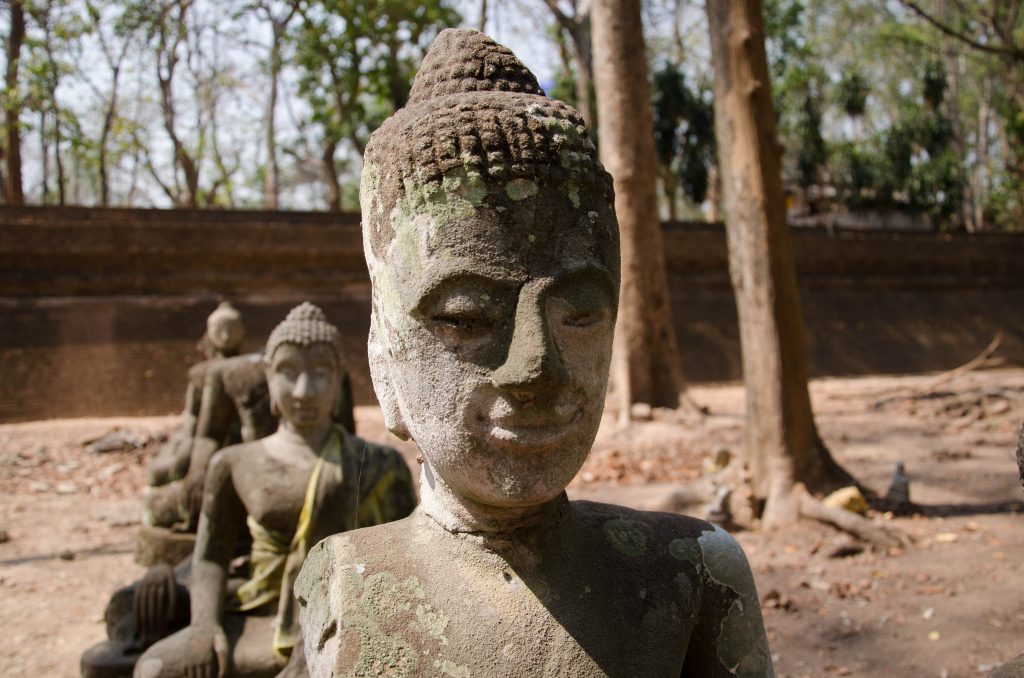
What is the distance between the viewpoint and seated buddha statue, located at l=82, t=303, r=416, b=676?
2.73 m

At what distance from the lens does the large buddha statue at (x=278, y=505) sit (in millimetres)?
2729

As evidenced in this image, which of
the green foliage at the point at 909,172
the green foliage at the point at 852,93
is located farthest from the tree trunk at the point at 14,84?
the green foliage at the point at 909,172

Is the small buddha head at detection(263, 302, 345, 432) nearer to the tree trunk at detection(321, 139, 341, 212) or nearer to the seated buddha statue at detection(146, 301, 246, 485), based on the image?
the seated buddha statue at detection(146, 301, 246, 485)

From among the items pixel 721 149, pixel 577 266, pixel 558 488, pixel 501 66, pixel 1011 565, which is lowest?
pixel 1011 565

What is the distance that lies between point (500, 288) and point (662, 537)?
0.53 meters

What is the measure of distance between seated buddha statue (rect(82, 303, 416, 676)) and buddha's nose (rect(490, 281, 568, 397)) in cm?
157

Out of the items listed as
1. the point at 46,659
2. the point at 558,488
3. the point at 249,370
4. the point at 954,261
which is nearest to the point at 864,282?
the point at 954,261

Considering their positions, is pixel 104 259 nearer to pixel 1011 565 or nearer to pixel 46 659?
pixel 46 659

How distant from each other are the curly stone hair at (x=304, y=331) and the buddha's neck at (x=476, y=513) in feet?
5.52

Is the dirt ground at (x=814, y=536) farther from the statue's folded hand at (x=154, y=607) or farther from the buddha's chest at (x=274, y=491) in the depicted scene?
the buddha's chest at (x=274, y=491)

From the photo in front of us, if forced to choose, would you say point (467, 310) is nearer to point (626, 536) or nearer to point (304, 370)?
point (626, 536)

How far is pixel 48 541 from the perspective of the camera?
5883 millimetres

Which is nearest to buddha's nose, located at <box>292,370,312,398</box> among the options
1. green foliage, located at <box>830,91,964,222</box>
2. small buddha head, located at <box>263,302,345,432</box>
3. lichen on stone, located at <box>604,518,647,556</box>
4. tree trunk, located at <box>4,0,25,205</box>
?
small buddha head, located at <box>263,302,345,432</box>

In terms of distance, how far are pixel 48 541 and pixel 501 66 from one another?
5822 mm
